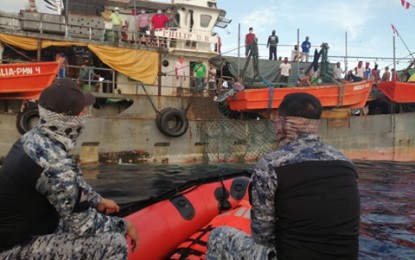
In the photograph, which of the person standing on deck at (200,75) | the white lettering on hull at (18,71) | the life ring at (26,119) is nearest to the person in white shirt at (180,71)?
the person standing on deck at (200,75)

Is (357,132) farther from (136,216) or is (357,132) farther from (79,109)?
(79,109)

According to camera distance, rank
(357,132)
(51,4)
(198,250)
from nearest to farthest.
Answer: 1. (198,250)
2. (357,132)
3. (51,4)

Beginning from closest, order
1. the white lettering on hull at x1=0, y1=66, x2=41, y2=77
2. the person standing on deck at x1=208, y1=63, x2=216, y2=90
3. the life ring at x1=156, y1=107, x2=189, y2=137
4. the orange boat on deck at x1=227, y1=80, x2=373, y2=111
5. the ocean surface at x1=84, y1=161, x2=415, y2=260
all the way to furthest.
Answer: the ocean surface at x1=84, y1=161, x2=415, y2=260
the white lettering on hull at x1=0, y1=66, x2=41, y2=77
the life ring at x1=156, y1=107, x2=189, y2=137
the orange boat on deck at x1=227, y1=80, x2=373, y2=111
the person standing on deck at x1=208, y1=63, x2=216, y2=90

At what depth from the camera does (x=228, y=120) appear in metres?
14.9

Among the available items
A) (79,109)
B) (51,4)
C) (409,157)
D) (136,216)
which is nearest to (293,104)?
(79,109)

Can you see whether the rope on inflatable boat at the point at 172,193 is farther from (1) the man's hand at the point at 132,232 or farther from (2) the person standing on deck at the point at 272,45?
(2) the person standing on deck at the point at 272,45

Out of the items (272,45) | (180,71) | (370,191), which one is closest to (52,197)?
(370,191)

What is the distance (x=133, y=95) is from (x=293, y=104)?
1200 centimetres

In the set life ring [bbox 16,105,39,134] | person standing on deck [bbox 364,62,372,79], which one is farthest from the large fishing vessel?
person standing on deck [bbox 364,62,372,79]

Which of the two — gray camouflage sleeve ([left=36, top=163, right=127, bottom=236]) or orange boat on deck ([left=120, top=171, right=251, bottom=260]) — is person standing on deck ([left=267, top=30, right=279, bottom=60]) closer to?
orange boat on deck ([left=120, top=171, right=251, bottom=260])

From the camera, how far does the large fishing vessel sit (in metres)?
13.3

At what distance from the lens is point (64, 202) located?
2236mm

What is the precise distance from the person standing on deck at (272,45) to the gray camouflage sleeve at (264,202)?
645 inches

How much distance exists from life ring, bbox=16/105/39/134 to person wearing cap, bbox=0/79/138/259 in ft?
34.7
